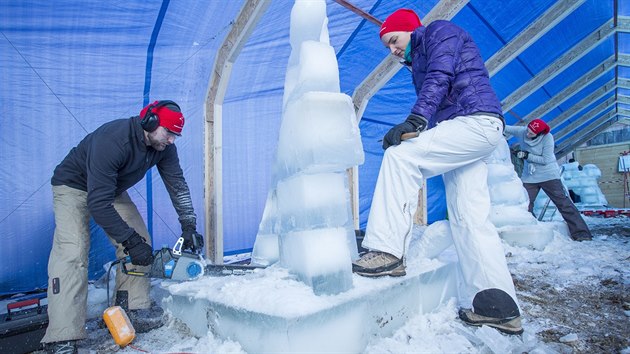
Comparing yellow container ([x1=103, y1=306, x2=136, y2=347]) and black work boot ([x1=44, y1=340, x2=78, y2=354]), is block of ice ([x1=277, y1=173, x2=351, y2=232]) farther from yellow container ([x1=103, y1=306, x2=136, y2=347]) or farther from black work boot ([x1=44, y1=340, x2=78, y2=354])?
black work boot ([x1=44, y1=340, x2=78, y2=354])

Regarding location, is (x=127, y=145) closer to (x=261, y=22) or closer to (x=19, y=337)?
(x=19, y=337)

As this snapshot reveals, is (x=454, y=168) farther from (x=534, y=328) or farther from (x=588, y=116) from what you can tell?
(x=588, y=116)

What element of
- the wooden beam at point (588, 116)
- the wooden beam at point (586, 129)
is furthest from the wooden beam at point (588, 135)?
the wooden beam at point (588, 116)

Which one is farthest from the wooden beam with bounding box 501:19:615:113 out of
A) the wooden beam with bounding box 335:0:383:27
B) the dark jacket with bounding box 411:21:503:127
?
the dark jacket with bounding box 411:21:503:127

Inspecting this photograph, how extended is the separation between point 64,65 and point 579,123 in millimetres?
12675

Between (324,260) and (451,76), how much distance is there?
4.01 feet

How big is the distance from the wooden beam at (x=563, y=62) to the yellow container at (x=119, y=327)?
7.33m

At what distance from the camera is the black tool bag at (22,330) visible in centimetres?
188

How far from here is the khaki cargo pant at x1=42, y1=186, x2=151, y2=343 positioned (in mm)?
1892

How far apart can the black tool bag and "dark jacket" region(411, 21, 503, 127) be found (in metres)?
2.36

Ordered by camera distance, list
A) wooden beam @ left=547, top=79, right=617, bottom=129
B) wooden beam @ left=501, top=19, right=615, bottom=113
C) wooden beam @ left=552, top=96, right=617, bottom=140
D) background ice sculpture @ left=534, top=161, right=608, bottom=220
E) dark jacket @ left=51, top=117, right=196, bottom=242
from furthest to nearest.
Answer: wooden beam @ left=552, top=96, right=617, bottom=140 < background ice sculpture @ left=534, top=161, right=608, bottom=220 < wooden beam @ left=547, top=79, right=617, bottom=129 < wooden beam @ left=501, top=19, right=615, bottom=113 < dark jacket @ left=51, top=117, right=196, bottom=242

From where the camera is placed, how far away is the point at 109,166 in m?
2.13

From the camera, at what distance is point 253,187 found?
4.33 metres

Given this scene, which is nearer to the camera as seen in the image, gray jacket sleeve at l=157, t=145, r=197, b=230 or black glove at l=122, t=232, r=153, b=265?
black glove at l=122, t=232, r=153, b=265
